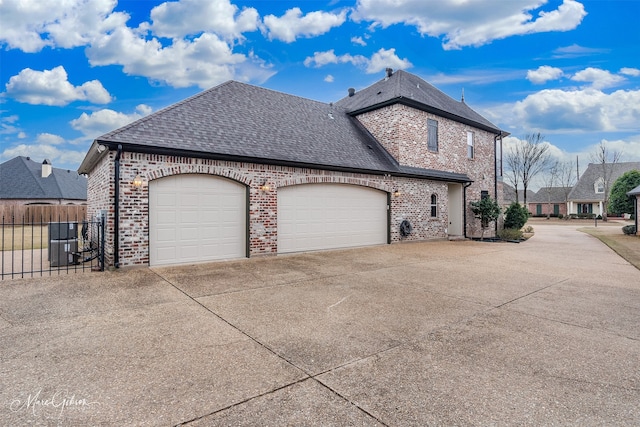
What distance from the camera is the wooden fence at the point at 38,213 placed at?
23156 millimetres

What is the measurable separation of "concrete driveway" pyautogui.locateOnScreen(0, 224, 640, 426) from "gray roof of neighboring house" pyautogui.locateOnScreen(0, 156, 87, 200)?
30.3 meters

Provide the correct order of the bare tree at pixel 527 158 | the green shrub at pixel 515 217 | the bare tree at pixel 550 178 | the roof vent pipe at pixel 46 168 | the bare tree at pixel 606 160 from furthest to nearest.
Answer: the bare tree at pixel 550 178 < the bare tree at pixel 606 160 < the bare tree at pixel 527 158 < the roof vent pipe at pixel 46 168 < the green shrub at pixel 515 217

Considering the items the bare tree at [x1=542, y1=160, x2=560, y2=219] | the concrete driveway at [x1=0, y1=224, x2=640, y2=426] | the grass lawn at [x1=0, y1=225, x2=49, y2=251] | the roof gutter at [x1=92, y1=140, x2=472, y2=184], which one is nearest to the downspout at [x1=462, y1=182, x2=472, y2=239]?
the roof gutter at [x1=92, y1=140, x2=472, y2=184]

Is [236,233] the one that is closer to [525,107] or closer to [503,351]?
[503,351]

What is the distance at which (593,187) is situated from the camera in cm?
4078

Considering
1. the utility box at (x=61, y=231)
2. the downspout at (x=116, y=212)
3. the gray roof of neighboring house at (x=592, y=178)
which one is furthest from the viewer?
the gray roof of neighboring house at (x=592, y=178)

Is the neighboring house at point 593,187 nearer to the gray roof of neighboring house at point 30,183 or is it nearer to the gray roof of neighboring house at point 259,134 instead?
the gray roof of neighboring house at point 259,134

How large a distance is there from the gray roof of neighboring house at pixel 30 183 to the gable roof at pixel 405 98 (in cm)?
2915

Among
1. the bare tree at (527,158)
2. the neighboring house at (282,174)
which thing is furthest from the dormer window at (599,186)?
the neighboring house at (282,174)

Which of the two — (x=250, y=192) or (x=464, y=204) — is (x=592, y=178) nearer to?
(x=464, y=204)

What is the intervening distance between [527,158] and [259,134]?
34910 millimetres

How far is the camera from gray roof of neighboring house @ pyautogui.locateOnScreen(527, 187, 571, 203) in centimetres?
4498

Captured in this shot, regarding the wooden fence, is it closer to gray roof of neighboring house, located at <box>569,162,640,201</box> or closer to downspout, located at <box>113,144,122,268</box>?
downspout, located at <box>113,144,122,268</box>

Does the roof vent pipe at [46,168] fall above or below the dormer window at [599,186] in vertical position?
above
